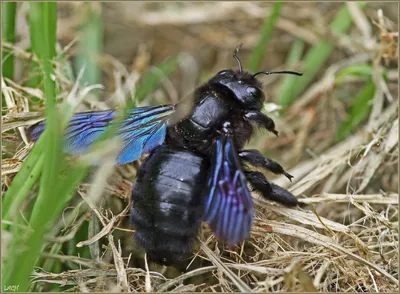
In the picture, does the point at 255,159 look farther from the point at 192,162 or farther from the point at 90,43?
the point at 90,43

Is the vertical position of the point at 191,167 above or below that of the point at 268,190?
above

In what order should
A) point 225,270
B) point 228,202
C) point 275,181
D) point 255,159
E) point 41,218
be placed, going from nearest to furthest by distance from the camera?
point 41,218, point 228,202, point 225,270, point 255,159, point 275,181

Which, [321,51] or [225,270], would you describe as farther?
[321,51]

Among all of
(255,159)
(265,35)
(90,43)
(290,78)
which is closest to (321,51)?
(290,78)

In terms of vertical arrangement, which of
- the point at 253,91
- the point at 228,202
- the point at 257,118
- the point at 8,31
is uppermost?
the point at 8,31

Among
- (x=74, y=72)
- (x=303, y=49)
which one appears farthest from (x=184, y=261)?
(x=303, y=49)

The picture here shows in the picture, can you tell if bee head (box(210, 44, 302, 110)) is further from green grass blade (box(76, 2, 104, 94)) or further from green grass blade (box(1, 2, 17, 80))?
green grass blade (box(76, 2, 104, 94))

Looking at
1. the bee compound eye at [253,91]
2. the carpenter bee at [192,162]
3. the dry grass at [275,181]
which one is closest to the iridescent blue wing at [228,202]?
the carpenter bee at [192,162]

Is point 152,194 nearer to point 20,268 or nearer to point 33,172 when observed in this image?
point 33,172
